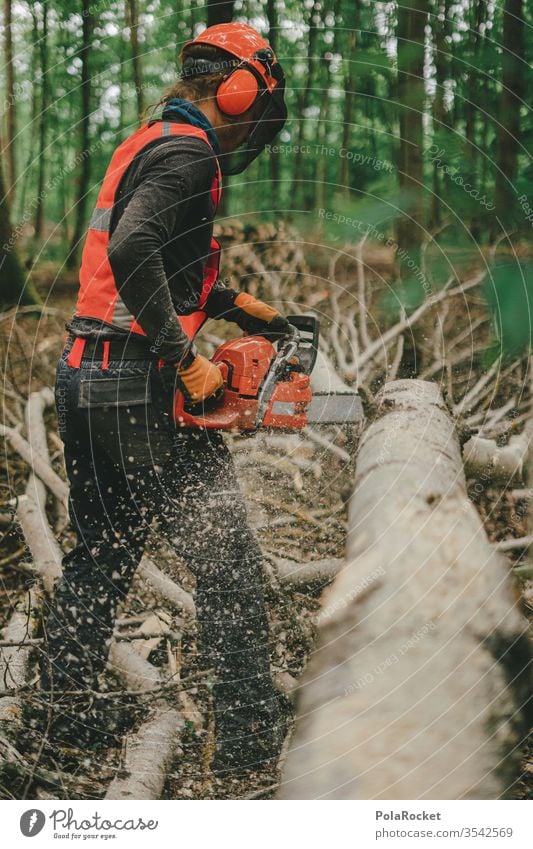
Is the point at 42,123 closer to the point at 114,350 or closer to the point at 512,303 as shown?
the point at 114,350

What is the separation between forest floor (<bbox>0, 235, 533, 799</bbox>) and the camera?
180 cm

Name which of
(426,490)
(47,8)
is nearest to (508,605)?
Result: (426,490)

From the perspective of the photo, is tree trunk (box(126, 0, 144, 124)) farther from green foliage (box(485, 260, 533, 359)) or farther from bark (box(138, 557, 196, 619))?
bark (box(138, 557, 196, 619))

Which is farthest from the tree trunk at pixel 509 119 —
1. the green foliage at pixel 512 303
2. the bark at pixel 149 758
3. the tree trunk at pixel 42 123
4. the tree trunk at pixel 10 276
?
the bark at pixel 149 758

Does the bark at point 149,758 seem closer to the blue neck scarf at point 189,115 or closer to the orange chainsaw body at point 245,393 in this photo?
the orange chainsaw body at point 245,393

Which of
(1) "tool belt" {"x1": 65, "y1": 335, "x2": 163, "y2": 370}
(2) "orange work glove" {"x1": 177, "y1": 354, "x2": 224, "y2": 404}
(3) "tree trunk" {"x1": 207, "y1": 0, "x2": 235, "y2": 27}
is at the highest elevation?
(3) "tree trunk" {"x1": 207, "y1": 0, "x2": 235, "y2": 27}

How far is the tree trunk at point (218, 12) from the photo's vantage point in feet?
6.77

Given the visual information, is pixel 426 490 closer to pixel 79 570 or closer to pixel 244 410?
pixel 244 410

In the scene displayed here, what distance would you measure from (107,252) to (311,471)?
1294 mm

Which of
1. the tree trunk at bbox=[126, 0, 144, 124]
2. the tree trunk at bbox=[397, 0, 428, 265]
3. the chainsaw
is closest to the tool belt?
the chainsaw

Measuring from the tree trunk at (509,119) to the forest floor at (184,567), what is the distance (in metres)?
0.72

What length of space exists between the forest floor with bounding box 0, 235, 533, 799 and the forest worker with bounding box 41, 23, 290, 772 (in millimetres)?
84

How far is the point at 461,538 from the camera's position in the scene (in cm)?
183

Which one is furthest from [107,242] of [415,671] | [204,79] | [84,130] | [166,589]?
[415,671]
